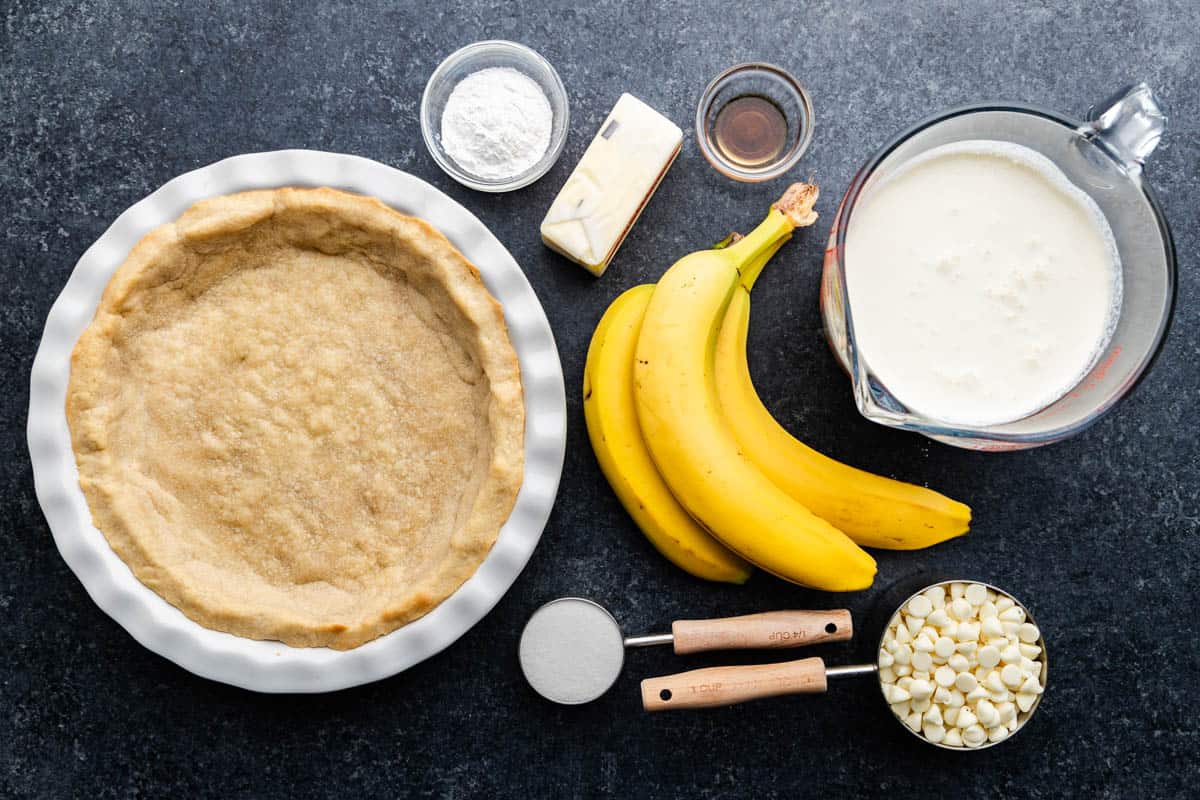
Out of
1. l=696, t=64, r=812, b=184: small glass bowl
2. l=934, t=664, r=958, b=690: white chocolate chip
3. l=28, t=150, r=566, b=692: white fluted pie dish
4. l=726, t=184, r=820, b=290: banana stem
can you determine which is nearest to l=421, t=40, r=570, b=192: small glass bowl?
l=28, t=150, r=566, b=692: white fluted pie dish

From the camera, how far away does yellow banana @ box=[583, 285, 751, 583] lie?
181 centimetres

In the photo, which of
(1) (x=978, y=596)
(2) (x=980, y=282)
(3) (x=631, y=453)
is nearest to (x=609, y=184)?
(3) (x=631, y=453)

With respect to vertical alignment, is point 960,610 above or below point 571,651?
above

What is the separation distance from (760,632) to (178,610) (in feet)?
4.01

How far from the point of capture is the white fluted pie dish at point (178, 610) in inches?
67.4

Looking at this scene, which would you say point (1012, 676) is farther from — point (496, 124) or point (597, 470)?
point (496, 124)

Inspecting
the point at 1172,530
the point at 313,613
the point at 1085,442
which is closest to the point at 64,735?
the point at 313,613

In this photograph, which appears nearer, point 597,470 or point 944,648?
point 944,648

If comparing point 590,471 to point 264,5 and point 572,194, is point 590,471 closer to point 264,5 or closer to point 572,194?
point 572,194

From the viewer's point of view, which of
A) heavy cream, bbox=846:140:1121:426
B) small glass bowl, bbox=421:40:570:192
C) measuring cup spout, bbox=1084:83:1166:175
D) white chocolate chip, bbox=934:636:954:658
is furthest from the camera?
small glass bowl, bbox=421:40:570:192

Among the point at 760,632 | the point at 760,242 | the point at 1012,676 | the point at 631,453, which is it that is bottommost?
the point at 760,632

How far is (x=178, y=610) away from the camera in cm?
173

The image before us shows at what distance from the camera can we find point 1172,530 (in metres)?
1.98

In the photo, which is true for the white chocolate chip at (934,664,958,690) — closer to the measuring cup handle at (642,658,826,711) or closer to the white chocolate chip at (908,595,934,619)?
the white chocolate chip at (908,595,934,619)
